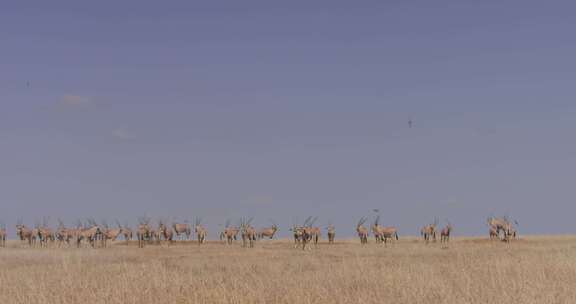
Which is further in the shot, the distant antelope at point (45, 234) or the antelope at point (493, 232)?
the distant antelope at point (45, 234)

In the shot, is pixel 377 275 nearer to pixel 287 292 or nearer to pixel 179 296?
pixel 287 292

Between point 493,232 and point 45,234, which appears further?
point 45,234

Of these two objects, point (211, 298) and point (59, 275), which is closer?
point (211, 298)

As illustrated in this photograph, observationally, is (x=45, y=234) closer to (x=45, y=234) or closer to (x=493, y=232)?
(x=45, y=234)

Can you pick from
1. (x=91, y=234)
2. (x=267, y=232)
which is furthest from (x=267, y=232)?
(x=91, y=234)

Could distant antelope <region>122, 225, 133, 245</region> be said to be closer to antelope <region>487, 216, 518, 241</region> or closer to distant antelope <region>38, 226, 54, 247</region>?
distant antelope <region>38, 226, 54, 247</region>

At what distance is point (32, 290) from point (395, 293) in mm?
8896

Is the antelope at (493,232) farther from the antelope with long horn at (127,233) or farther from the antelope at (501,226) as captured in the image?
the antelope with long horn at (127,233)

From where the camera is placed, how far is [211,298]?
14.5 m

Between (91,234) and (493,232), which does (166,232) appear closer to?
(91,234)

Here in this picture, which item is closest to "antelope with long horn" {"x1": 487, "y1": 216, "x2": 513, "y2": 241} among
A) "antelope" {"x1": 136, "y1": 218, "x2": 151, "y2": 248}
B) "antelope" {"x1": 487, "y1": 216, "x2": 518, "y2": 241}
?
"antelope" {"x1": 487, "y1": 216, "x2": 518, "y2": 241}

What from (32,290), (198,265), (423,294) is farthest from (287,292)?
(198,265)

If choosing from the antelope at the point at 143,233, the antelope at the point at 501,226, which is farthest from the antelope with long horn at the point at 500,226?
the antelope at the point at 143,233

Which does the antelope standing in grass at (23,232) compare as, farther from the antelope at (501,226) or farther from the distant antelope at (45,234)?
the antelope at (501,226)
